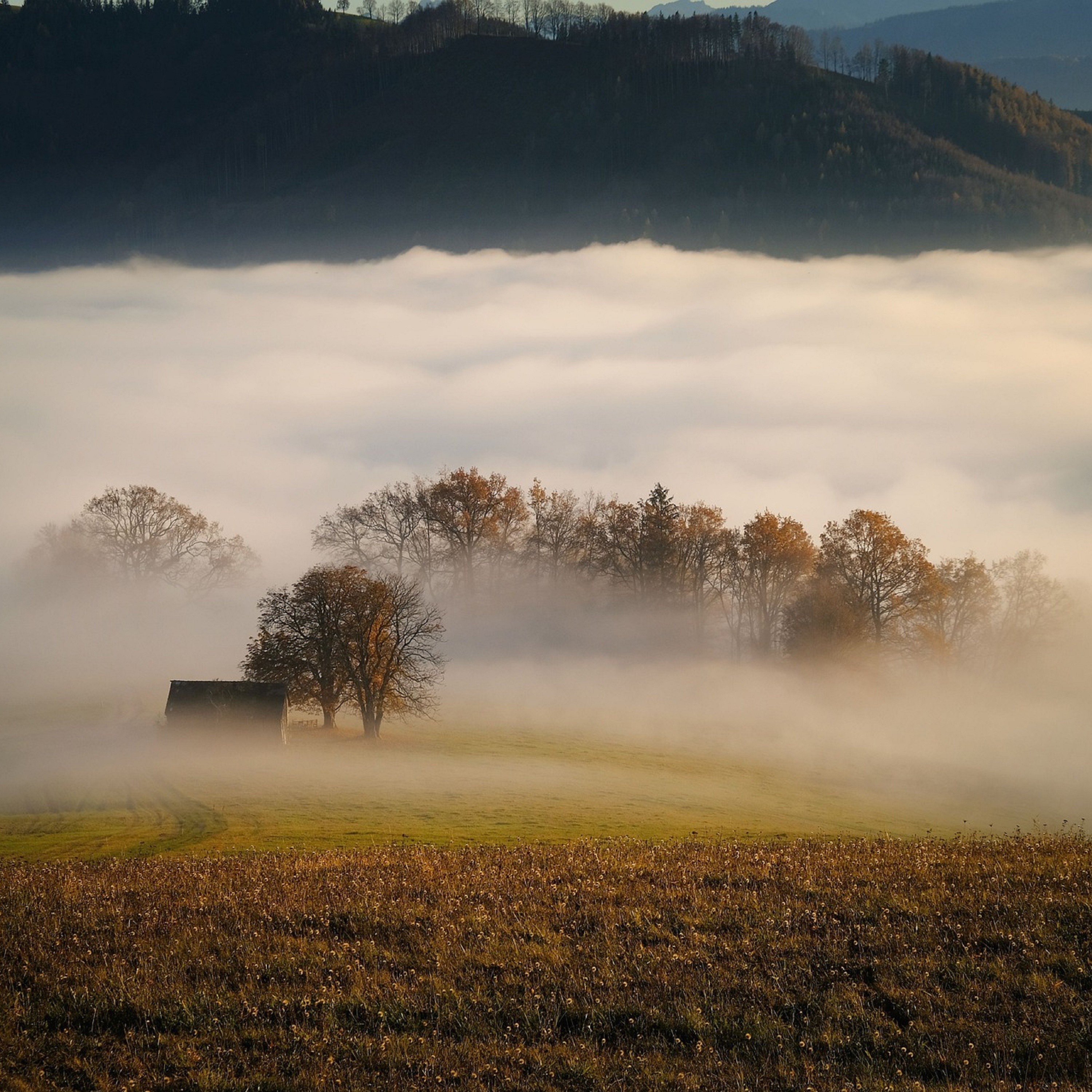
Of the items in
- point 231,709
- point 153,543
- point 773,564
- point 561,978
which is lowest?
point 561,978

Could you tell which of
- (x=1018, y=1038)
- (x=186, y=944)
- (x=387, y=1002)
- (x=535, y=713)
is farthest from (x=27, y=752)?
(x=1018, y=1038)

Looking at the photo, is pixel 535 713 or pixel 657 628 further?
pixel 657 628

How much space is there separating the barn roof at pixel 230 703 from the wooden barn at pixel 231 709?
0.02 metres

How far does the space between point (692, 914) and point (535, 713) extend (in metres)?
60.6

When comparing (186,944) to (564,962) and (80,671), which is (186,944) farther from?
(80,671)

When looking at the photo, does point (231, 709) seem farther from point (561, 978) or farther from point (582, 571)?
point (582, 571)

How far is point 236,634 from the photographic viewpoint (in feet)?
364

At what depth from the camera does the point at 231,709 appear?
63625mm

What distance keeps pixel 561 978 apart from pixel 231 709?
169ft

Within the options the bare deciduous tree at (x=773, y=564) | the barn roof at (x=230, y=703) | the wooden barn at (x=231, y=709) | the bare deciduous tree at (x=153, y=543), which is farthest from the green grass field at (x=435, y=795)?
the bare deciduous tree at (x=153, y=543)

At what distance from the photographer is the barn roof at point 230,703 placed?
63.2 m

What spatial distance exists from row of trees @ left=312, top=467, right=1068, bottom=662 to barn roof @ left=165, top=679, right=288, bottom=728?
4375cm

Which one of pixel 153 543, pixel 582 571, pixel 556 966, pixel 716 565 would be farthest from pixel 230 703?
pixel 716 565

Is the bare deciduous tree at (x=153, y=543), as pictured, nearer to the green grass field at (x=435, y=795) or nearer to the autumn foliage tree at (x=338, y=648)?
the green grass field at (x=435, y=795)
